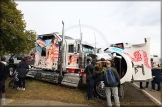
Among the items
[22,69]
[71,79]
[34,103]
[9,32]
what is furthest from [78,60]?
[9,32]

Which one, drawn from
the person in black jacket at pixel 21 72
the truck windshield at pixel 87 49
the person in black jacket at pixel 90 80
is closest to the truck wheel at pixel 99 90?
the person in black jacket at pixel 90 80

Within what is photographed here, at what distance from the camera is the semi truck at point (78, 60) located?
23.4 feet

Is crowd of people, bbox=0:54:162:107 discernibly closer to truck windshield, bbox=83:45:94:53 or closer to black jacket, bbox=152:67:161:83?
truck windshield, bbox=83:45:94:53

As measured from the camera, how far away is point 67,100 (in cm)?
642

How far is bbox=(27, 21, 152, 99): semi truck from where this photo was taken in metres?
7.13

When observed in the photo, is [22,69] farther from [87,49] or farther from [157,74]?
[157,74]

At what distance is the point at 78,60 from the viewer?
350 inches

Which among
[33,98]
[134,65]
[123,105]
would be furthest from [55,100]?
[134,65]

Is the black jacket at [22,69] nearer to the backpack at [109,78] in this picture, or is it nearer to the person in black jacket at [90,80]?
the person in black jacket at [90,80]

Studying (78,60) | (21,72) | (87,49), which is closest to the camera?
(21,72)

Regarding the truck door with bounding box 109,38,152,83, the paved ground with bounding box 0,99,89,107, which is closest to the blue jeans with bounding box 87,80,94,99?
the paved ground with bounding box 0,99,89,107

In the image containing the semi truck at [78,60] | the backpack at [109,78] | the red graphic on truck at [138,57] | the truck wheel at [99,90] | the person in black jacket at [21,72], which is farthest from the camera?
the person in black jacket at [21,72]

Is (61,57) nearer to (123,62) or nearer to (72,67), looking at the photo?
(72,67)

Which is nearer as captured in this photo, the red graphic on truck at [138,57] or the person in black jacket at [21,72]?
the red graphic on truck at [138,57]
